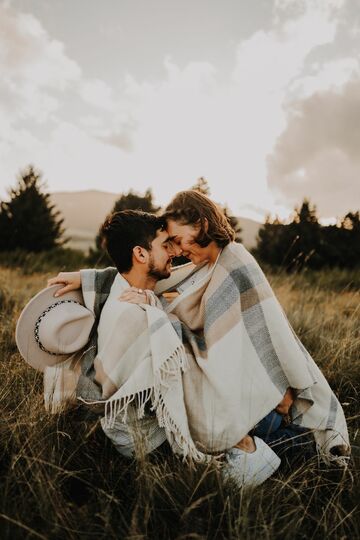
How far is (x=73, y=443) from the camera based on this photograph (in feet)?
6.24

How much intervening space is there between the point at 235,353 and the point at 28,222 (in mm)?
17104

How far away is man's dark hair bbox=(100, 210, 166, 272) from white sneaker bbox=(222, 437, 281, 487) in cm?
125

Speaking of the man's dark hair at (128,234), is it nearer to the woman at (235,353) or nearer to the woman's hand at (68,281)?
the woman at (235,353)

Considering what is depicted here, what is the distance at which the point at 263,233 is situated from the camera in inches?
703

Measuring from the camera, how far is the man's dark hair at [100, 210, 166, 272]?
242 centimetres

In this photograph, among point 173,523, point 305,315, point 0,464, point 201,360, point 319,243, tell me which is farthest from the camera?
point 319,243

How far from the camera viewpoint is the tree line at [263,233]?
15609 mm

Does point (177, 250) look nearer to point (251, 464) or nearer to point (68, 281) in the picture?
point (68, 281)

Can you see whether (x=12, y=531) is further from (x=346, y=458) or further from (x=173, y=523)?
(x=346, y=458)

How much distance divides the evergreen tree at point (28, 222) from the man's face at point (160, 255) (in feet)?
52.6

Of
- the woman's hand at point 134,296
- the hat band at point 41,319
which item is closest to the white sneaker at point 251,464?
the woman's hand at point 134,296

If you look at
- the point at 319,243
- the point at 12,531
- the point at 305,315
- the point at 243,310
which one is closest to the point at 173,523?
→ the point at 12,531

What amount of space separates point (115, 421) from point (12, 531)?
28.3 inches

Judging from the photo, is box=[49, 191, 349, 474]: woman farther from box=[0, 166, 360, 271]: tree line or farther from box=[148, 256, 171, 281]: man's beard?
box=[0, 166, 360, 271]: tree line
